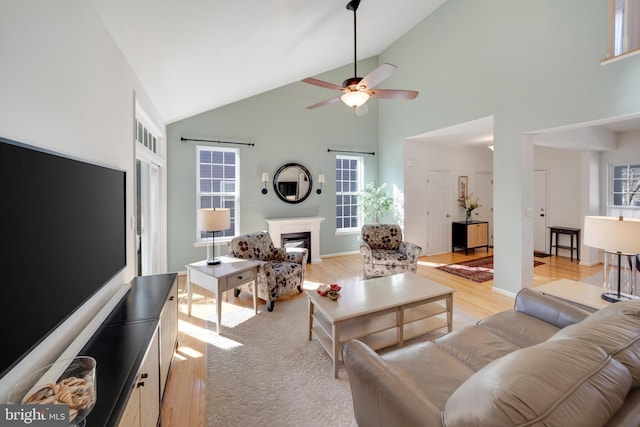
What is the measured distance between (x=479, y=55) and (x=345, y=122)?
2.65 meters

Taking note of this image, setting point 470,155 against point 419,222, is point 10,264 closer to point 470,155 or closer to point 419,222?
point 419,222

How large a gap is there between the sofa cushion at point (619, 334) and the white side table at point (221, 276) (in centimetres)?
251

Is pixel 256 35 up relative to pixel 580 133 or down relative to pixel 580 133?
up

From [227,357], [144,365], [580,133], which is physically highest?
[580,133]

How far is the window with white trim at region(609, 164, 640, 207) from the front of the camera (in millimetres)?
4703

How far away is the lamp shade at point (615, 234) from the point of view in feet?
6.13

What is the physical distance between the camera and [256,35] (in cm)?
255

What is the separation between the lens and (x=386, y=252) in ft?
14.3

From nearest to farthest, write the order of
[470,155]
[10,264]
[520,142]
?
[10,264] < [520,142] < [470,155]

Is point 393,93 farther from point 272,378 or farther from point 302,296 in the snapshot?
point 272,378

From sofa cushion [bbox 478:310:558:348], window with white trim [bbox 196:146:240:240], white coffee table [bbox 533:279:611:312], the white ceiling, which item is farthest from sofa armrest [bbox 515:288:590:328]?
window with white trim [bbox 196:146:240:240]

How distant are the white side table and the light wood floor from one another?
0.31 m

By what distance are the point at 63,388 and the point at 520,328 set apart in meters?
2.36

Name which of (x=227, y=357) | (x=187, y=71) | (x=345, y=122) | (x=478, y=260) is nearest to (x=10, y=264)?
(x=227, y=357)
